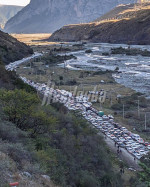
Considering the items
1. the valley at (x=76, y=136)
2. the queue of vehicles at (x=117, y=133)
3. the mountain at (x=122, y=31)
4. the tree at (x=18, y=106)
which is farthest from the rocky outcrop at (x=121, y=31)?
the tree at (x=18, y=106)

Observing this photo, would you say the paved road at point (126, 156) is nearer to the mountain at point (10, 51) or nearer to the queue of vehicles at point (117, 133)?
the queue of vehicles at point (117, 133)

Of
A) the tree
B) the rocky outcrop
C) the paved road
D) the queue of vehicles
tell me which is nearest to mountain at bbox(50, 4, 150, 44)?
the rocky outcrop

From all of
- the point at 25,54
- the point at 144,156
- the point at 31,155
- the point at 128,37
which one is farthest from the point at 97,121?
the point at 128,37

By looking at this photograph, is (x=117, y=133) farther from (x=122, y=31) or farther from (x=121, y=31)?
(x=121, y=31)

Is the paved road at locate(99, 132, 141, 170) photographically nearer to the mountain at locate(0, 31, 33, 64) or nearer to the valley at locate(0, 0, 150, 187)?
the valley at locate(0, 0, 150, 187)

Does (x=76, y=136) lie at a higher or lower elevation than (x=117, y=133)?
higher

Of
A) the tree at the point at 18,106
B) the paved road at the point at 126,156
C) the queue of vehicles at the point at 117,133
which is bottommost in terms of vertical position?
the paved road at the point at 126,156

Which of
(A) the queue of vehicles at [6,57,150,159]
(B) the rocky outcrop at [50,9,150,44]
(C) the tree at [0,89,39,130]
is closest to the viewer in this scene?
(C) the tree at [0,89,39,130]

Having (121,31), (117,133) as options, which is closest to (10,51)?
(117,133)

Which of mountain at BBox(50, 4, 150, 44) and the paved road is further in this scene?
mountain at BBox(50, 4, 150, 44)
